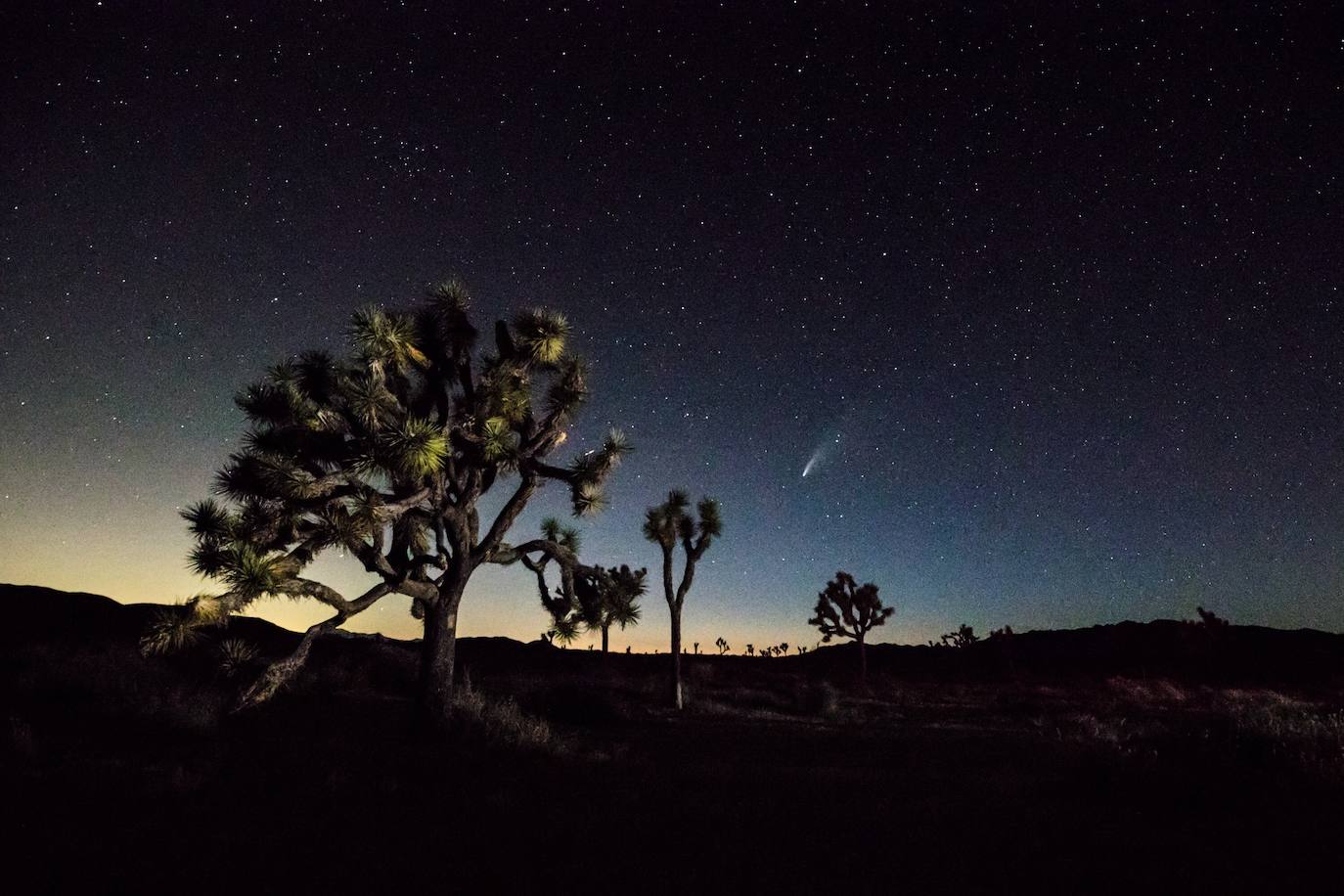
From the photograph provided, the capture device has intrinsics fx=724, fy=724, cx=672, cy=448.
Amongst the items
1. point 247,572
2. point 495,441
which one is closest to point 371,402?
point 495,441

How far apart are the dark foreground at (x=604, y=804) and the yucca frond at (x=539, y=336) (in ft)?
19.8

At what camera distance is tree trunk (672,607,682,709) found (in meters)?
20.2

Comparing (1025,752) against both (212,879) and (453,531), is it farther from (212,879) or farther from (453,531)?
(212,879)

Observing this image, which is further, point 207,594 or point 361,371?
point 361,371

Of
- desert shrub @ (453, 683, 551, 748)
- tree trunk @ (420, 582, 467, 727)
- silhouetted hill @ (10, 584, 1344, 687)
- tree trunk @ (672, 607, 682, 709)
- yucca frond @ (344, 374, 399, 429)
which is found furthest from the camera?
silhouetted hill @ (10, 584, 1344, 687)

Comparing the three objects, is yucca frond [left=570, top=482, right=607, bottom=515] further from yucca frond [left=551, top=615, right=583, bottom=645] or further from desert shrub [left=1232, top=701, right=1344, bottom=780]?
desert shrub [left=1232, top=701, right=1344, bottom=780]

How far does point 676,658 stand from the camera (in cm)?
2080

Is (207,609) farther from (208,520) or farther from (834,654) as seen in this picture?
(834,654)

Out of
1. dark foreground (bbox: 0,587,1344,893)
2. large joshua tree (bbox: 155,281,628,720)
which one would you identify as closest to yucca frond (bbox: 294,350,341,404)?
large joshua tree (bbox: 155,281,628,720)

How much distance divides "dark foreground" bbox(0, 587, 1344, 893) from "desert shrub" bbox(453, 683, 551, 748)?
61mm

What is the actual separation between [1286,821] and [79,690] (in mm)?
15240

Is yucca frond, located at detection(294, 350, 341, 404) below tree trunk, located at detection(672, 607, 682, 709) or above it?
above

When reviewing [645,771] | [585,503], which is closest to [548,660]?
[585,503]

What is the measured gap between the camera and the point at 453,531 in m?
12.2
